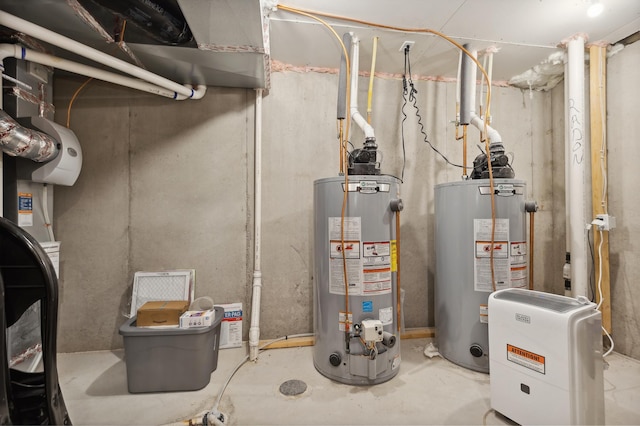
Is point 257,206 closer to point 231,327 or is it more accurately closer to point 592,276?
point 231,327

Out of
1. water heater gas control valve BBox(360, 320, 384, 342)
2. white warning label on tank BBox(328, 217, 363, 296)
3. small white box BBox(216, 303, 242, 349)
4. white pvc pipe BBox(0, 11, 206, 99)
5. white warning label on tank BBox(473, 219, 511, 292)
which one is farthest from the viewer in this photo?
small white box BBox(216, 303, 242, 349)

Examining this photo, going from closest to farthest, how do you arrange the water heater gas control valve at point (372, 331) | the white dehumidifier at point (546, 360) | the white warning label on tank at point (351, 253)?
the white dehumidifier at point (546, 360) < the water heater gas control valve at point (372, 331) < the white warning label on tank at point (351, 253)

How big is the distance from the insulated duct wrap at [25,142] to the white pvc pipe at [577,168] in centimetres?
342

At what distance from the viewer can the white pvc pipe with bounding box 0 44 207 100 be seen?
156 cm

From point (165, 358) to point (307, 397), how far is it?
842 millimetres

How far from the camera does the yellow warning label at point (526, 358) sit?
4.24ft

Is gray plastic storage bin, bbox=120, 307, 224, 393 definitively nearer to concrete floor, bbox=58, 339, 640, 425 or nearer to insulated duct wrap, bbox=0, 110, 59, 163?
concrete floor, bbox=58, 339, 640, 425

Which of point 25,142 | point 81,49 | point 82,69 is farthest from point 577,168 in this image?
point 25,142

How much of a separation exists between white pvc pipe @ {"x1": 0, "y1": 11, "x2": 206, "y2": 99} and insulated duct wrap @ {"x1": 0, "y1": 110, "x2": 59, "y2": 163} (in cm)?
42

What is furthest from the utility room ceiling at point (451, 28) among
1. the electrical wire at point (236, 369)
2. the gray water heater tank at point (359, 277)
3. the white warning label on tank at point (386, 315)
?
the electrical wire at point (236, 369)

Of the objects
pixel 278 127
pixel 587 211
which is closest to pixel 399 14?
pixel 278 127

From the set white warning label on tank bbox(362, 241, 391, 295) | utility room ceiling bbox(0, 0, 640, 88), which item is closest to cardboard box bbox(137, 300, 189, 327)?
white warning label on tank bbox(362, 241, 391, 295)

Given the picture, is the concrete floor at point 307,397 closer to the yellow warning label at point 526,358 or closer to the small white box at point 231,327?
the small white box at point 231,327

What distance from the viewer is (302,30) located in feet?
6.26
